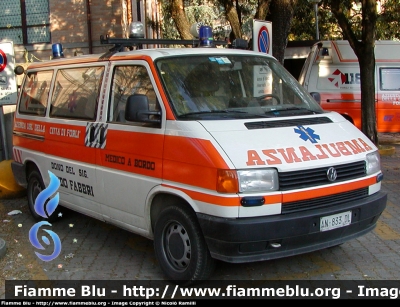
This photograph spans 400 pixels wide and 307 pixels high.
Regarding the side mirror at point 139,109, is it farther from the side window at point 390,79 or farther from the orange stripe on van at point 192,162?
the side window at point 390,79

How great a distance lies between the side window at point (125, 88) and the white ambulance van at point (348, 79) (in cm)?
796

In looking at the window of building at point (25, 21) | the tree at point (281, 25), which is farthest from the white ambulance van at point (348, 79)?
the window of building at point (25, 21)

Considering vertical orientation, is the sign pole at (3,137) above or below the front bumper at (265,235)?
above

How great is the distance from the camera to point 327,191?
4.58 m

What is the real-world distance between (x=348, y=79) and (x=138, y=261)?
8.85m

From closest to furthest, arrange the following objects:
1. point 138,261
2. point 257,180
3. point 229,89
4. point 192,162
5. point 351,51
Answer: point 257,180 < point 192,162 < point 229,89 < point 138,261 < point 351,51

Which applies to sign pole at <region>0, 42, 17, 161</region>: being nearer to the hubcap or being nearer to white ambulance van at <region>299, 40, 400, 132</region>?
the hubcap

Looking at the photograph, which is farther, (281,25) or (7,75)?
(281,25)

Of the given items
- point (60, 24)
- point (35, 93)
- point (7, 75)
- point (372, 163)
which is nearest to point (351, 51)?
point (60, 24)

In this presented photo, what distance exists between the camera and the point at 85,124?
5844 mm

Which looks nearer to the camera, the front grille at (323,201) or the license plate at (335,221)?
the front grille at (323,201)

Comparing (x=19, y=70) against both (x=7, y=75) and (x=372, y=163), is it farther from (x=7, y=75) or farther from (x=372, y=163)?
(x=372, y=163)

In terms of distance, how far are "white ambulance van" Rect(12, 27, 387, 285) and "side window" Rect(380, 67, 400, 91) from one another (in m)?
8.20

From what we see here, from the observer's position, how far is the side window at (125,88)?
5.12 m
